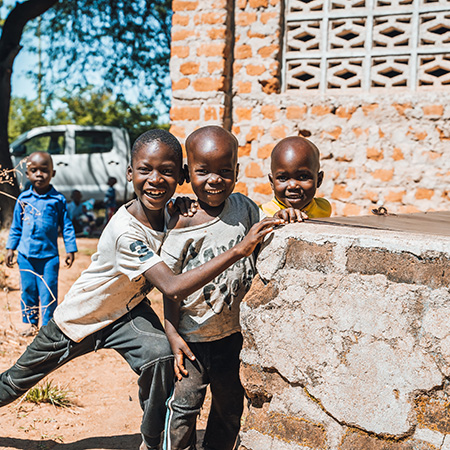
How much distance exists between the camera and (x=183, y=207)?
7.36 feet

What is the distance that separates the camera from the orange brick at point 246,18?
5074 millimetres

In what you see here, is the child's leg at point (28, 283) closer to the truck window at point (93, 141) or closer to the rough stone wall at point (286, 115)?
the rough stone wall at point (286, 115)

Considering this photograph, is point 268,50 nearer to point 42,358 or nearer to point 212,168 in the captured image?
point 212,168

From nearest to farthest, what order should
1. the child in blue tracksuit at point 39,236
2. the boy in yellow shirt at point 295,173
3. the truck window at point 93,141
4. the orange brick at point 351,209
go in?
the boy in yellow shirt at point 295,173
the child in blue tracksuit at point 39,236
the orange brick at point 351,209
the truck window at point 93,141

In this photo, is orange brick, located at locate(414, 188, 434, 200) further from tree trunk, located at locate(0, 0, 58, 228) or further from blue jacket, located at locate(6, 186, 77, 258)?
tree trunk, located at locate(0, 0, 58, 228)

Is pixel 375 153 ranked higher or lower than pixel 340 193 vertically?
higher

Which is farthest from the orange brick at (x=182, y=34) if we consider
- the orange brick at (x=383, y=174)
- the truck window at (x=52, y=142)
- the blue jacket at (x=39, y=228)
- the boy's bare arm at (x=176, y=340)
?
the truck window at (x=52, y=142)

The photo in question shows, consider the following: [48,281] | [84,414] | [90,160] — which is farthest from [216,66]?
[90,160]

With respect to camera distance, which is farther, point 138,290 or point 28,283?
point 28,283

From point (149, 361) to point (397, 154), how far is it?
337 centimetres

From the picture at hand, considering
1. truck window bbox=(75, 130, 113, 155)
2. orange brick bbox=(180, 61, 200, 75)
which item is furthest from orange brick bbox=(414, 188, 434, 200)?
truck window bbox=(75, 130, 113, 155)

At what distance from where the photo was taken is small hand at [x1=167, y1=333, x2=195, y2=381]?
219cm

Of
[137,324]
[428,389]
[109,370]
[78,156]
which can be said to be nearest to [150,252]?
[137,324]

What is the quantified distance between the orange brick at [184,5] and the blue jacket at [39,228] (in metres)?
2.09
